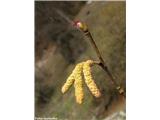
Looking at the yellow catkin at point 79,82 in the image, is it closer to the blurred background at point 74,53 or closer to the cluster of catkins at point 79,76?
the cluster of catkins at point 79,76

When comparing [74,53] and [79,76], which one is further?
[74,53]

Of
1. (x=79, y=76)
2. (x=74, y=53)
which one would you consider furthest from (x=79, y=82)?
(x=74, y=53)

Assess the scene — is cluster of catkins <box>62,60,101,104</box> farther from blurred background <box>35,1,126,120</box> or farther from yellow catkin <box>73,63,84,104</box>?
blurred background <box>35,1,126,120</box>

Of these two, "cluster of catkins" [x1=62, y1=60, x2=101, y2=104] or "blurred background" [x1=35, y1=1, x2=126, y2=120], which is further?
"blurred background" [x1=35, y1=1, x2=126, y2=120]

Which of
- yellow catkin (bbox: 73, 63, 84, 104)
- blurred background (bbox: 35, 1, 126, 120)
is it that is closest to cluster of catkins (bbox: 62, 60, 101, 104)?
yellow catkin (bbox: 73, 63, 84, 104)

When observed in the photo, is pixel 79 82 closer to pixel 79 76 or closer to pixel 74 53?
pixel 79 76

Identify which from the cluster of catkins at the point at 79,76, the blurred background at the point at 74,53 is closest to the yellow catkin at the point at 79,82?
the cluster of catkins at the point at 79,76

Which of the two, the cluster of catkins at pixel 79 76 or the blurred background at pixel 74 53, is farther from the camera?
the blurred background at pixel 74 53
